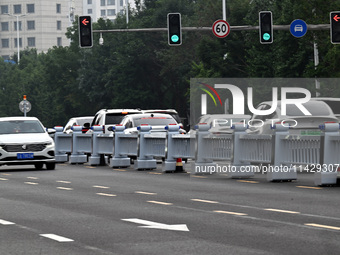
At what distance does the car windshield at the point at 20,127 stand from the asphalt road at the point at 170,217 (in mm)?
8013

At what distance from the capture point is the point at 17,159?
2798 cm

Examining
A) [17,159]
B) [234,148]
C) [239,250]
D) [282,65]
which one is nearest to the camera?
[239,250]

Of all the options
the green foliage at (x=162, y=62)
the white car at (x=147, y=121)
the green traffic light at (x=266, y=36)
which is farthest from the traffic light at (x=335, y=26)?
the green foliage at (x=162, y=62)

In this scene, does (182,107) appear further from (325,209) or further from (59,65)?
(325,209)

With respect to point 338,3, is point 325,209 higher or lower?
lower

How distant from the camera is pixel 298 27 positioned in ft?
122

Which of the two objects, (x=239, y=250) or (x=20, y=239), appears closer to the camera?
(x=239, y=250)

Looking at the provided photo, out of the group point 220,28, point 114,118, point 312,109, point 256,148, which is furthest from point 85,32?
point 256,148

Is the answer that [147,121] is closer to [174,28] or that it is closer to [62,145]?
[62,145]

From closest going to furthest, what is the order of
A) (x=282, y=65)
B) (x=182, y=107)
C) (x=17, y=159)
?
(x=17, y=159), (x=282, y=65), (x=182, y=107)

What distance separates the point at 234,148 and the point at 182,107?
212 feet

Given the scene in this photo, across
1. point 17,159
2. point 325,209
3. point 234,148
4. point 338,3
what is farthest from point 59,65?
point 325,209

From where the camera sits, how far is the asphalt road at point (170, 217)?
10.0 m

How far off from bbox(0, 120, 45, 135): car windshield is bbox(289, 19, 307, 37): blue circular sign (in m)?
11.3
